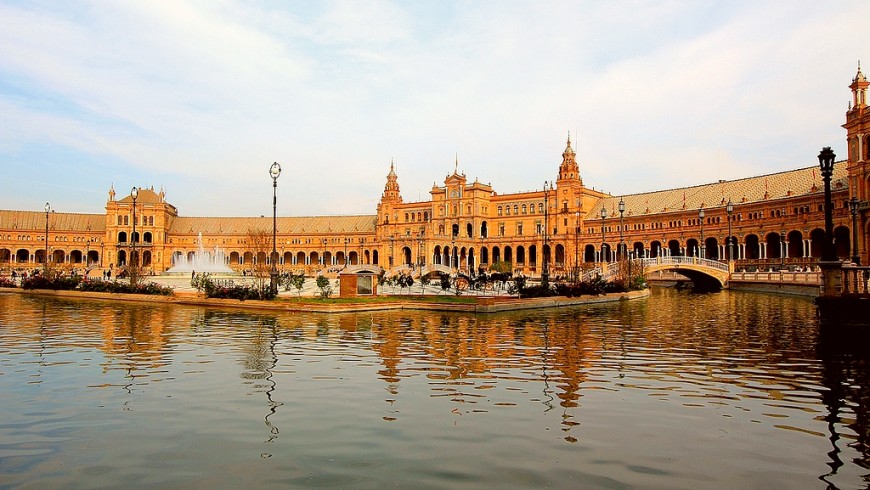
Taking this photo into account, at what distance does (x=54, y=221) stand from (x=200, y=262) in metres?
49.8

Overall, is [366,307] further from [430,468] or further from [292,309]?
[430,468]

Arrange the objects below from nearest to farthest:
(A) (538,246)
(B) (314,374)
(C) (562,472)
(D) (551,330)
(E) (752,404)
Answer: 1. (C) (562,472)
2. (E) (752,404)
3. (B) (314,374)
4. (D) (551,330)
5. (A) (538,246)

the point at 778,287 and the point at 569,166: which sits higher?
the point at 569,166

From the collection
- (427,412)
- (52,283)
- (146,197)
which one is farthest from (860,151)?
(146,197)

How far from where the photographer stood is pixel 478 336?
1823 cm

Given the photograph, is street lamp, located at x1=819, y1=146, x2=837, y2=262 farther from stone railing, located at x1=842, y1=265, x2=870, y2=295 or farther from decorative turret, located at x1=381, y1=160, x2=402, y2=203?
decorative turret, located at x1=381, y1=160, x2=402, y2=203

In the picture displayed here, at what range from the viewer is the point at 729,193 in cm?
8419

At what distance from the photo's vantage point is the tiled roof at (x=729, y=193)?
7225 centimetres

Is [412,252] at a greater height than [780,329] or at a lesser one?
greater

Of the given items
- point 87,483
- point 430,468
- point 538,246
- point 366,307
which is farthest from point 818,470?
point 538,246

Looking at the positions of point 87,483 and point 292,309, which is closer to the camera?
point 87,483

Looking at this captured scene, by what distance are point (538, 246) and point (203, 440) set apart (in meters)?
96.7

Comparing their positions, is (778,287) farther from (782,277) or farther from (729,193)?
(729,193)

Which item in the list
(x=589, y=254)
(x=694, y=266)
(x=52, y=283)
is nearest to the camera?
(x=52, y=283)
